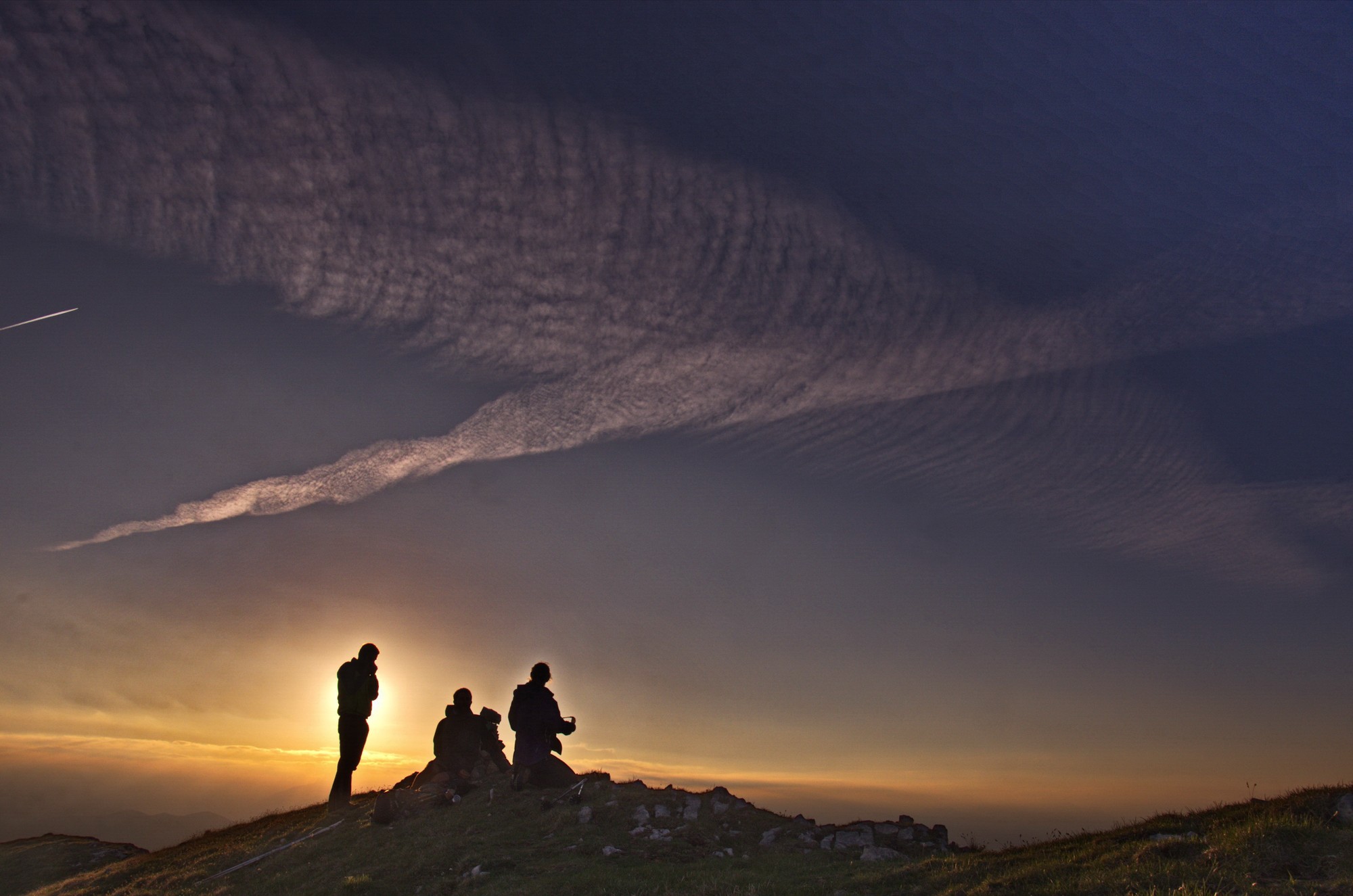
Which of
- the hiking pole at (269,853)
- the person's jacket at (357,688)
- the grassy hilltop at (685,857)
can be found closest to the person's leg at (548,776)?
the grassy hilltop at (685,857)

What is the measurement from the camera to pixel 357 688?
79.9 feet

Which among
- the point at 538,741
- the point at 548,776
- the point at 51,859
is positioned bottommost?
the point at 51,859

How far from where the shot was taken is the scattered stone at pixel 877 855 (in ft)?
49.4

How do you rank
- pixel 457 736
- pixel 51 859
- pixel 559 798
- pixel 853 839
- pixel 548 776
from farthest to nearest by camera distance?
pixel 51 859, pixel 457 736, pixel 548 776, pixel 559 798, pixel 853 839

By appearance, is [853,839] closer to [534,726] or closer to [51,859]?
[534,726]

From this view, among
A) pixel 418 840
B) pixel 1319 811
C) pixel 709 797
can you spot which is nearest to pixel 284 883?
pixel 418 840

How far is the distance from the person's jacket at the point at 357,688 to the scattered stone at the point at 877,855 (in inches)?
621

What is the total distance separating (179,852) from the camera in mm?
24250

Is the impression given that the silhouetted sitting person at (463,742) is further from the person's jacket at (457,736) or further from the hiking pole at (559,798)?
the hiking pole at (559,798)

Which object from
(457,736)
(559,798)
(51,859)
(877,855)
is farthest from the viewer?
(51,859)

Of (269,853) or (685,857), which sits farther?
(269,853)

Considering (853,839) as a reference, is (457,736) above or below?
above

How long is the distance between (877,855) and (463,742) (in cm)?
1333

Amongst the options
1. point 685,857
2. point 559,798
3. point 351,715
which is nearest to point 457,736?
point 351,715
